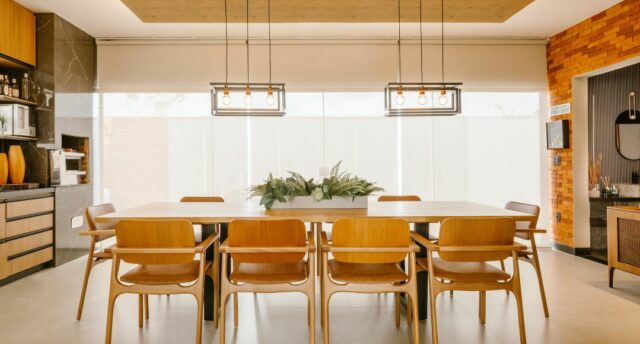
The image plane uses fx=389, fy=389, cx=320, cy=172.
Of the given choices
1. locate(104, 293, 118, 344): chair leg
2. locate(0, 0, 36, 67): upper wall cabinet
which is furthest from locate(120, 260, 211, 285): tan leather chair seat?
locate(0, 0, 36, 67): upper wall cabinet

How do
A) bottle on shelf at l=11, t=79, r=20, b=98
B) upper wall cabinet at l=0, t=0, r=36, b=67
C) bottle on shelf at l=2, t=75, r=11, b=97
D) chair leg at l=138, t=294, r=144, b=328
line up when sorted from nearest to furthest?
chair leg at l=138, t=294, r=144, b=328 < upper wall cabinet at l=0, t=0, r=36, b=67 < bottle on shelf at l=2, t=75, r=11, b=97 < bottle on shelf at l=11, t=79, r=20, b=98

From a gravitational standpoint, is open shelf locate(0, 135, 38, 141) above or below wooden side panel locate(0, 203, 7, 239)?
above

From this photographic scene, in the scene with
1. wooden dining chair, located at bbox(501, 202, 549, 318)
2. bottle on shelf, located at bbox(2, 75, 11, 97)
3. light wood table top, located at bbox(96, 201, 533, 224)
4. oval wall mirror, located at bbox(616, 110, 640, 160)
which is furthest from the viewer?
oval wall mirror, located at bbox(616, 110, 640, 160)

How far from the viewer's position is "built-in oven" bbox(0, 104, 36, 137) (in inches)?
171

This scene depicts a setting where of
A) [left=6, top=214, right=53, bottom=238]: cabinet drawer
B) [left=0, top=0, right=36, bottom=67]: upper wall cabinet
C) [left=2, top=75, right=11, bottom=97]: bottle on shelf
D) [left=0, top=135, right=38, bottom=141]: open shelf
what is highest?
[left=0, top=0, right=36, bottom=67]: upper wall cabinet

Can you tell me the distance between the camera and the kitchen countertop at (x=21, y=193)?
390 centimetres

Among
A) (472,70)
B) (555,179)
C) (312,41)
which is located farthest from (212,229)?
(555,179)

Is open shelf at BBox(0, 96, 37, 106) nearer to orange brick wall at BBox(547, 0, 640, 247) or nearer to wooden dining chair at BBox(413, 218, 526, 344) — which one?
wooden dining chair at BBox(413, 218, 526, 344)

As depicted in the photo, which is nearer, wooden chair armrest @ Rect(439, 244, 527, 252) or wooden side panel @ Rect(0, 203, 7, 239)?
wooden chair armrest @ Rect(439, 244, 527, 252)

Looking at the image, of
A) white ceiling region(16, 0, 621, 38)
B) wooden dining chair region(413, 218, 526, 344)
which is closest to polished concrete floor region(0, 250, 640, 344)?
wooden dining chair region(413, 218, 526, 344)

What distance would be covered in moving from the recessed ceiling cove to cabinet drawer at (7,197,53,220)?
7.83 feet

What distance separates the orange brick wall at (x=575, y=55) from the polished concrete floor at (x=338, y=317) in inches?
65.3

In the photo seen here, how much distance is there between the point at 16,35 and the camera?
4395 mm

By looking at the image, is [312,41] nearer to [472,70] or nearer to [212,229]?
[472,70]
